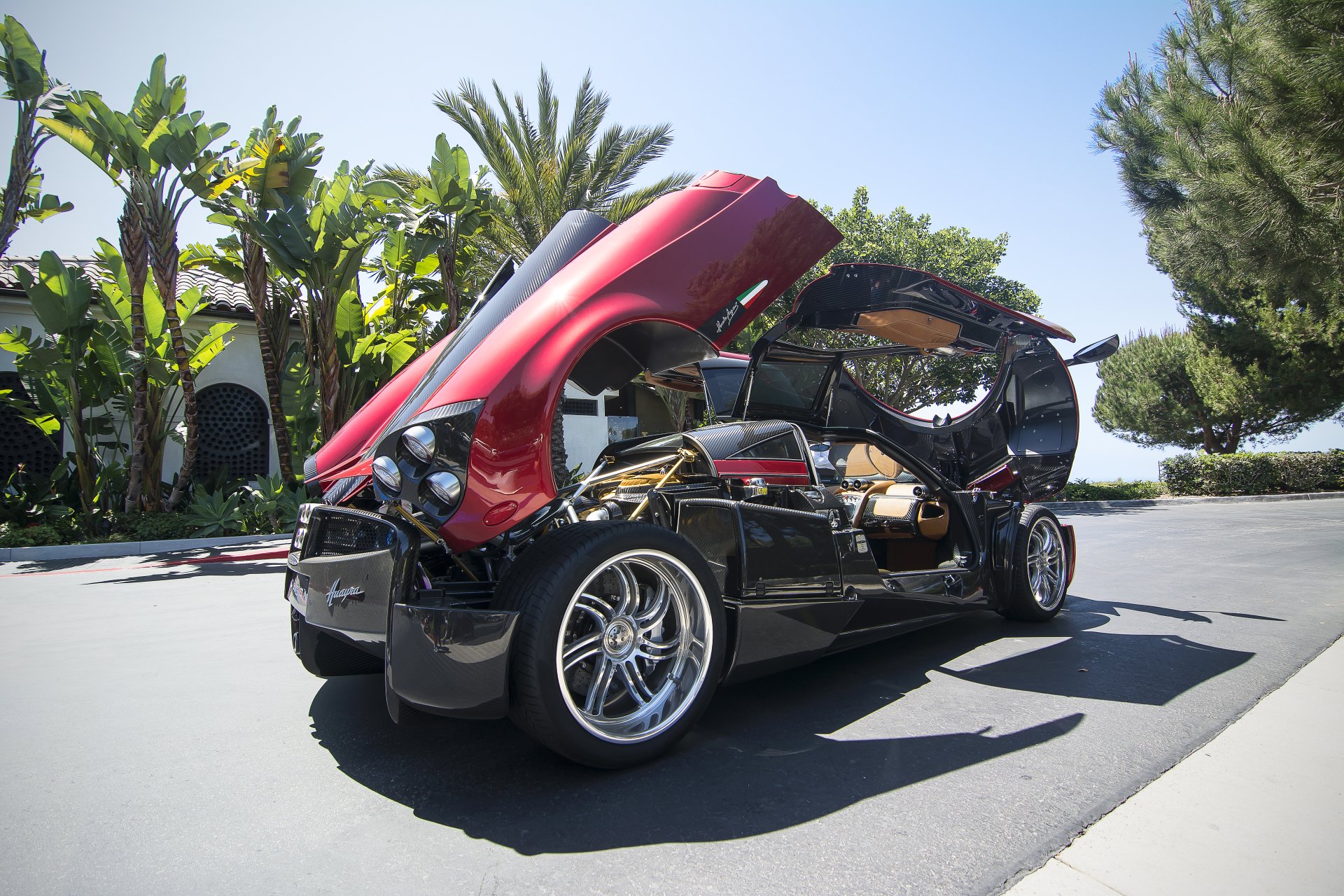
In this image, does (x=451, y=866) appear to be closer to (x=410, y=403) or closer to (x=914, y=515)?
(x=410, y=403)

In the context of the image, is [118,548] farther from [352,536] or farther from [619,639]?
[619,639]

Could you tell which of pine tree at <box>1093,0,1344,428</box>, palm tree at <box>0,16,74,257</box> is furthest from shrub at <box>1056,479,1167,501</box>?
palm tree at <box>0,16,74,257</box>

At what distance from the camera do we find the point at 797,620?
3.01 meters

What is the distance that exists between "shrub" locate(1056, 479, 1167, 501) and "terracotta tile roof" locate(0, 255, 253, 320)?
69.4ft

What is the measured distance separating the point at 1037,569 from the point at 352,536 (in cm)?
412

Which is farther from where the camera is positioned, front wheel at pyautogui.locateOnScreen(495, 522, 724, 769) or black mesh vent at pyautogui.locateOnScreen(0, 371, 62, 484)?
black mesh vent at pyautogui.locateOnScreen(0, 371, 62, 484)

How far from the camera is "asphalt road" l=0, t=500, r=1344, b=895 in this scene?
76.4 inches

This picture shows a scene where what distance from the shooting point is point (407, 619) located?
7.45ft

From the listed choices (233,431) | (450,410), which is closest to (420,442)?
(450,410)

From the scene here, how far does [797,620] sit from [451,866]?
1591 millimetres

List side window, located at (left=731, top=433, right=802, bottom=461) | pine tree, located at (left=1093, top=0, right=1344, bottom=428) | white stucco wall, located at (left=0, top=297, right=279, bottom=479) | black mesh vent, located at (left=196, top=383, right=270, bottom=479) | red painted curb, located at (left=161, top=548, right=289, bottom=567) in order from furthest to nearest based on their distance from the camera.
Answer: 1. black mesh vent, located at (left=196, top=383, right=270, bottom=479)
2. white stucco wall, located at (left=0, top=297, right=279, bottom=479)
3. red painted curb, located at (left=161, top=548, right=289, bottom=567)
4. pine tree, located at (left=1093, top=0, right=1344, bottom=428)
5. side window, located at (left=731, top=433, right=802, bottom=461)

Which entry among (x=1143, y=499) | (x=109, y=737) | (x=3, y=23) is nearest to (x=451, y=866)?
(x=109, y=737)
